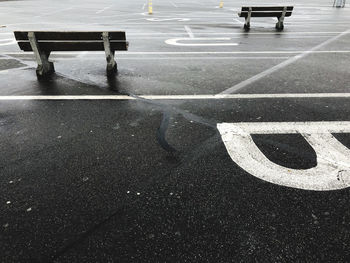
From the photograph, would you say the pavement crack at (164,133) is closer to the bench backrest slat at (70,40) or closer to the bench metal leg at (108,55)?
the bench metal leg at (108,55)

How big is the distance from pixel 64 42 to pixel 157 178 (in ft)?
15.4

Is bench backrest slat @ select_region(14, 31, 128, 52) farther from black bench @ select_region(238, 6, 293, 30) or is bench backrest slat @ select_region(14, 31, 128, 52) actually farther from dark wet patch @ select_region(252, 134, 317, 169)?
black bench @ select_region(238, 6, 293, 30)

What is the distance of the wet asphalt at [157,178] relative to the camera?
2.07 m

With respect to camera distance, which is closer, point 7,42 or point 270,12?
point 7,42

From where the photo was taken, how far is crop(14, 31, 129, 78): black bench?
588cm

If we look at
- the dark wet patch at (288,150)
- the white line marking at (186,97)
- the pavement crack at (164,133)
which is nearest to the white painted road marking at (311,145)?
the dark wet patch at (288,150)

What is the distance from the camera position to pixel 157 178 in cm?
278

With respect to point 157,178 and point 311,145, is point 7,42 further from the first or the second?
point 311,145

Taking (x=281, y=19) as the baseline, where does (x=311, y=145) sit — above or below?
below

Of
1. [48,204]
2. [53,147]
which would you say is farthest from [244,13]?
[48,204]

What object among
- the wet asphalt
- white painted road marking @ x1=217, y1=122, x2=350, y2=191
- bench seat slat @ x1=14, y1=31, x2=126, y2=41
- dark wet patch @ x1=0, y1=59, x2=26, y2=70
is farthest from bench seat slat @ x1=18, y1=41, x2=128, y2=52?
white painted road marking @ x1=217, y1=122, x2=350, y2=191

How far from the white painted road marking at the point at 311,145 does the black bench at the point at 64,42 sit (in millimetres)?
3626

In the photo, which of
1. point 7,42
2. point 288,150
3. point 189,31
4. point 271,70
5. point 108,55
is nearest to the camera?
point 288,150

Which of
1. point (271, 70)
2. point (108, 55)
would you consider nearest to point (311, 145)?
point (271, 70)
